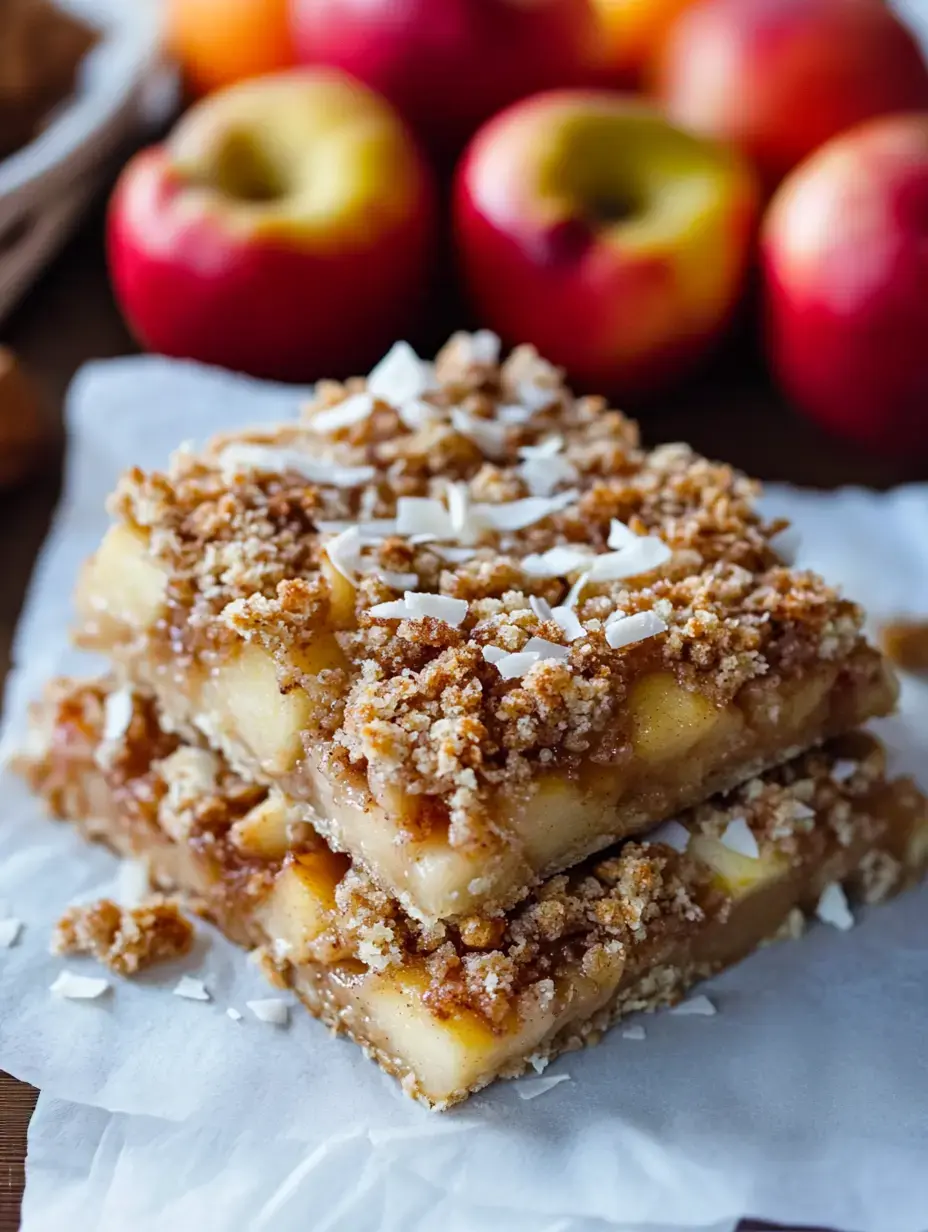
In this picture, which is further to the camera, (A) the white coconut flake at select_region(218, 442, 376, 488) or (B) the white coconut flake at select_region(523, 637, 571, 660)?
(A) the white coconut flake at select_region(218, 442, 376, 488)

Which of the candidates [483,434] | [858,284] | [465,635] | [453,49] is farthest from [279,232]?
[465,635]

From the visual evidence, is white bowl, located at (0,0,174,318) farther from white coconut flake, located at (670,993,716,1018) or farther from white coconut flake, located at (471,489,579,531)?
white coconut flake, located at (670,993,716,1018)

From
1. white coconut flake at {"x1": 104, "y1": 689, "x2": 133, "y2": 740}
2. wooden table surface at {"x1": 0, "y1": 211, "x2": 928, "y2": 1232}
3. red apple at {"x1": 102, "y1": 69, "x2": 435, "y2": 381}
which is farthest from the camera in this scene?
red apple at {"x1": 102, "y1": 69, "x2": 435, "y2": 381}

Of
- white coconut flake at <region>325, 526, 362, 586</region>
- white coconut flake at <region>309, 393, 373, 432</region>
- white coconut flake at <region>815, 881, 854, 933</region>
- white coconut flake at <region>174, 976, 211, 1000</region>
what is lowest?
white coconut flake at <region>815, 881, 854, 933</region>

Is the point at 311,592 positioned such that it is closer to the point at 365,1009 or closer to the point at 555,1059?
the point at 365,1009

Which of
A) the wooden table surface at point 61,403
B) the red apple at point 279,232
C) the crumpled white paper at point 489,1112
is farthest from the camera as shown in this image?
the red apple at point 279,232

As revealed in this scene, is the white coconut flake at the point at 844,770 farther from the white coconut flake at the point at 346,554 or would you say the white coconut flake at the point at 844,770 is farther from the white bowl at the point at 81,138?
the white bowl at the point at 81,138

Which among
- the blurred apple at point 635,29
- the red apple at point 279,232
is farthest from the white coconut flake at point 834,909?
the blurred apple at point 635,29

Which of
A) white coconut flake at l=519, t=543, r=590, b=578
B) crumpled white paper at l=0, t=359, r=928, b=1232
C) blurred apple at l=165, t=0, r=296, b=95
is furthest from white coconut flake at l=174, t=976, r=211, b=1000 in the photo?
blurred apple at l=165, t=0, r=296, b=95
